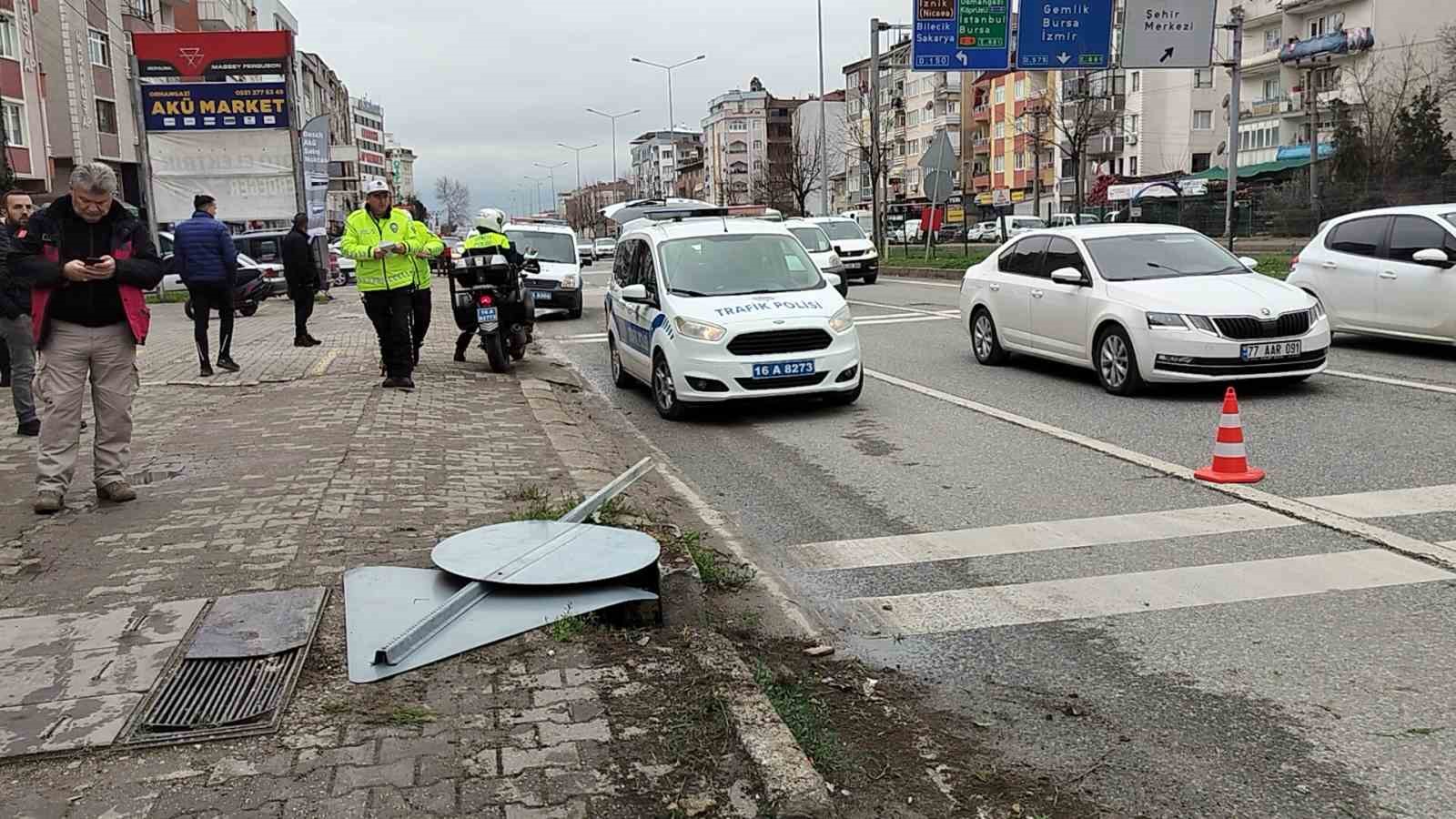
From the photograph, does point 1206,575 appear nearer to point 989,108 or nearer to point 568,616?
point 568,616

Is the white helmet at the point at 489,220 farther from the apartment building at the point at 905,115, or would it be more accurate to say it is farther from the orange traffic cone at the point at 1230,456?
the apartment building at the point at 905,115

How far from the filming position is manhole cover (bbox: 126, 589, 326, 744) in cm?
370

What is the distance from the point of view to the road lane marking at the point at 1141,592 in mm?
5125

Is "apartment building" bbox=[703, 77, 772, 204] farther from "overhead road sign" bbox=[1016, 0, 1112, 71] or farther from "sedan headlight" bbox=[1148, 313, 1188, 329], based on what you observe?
"sedan headlight" bbox=[1148, 313, 1188, 329]

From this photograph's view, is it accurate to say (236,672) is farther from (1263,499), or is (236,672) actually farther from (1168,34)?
(1168,34)

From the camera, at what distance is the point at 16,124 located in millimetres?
37844

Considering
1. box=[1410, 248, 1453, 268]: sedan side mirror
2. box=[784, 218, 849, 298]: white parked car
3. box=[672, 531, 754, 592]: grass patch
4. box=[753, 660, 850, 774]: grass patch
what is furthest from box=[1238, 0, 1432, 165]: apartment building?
box=[753, 660, 850, 774]: grass patch

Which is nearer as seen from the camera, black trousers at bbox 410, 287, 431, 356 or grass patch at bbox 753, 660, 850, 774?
grass patch at bbox 753, 660, 850, 774

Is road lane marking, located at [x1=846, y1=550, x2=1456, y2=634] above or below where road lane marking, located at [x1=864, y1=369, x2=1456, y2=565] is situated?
below

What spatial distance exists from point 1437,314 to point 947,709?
34.5 ft

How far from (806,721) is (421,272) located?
356 inches

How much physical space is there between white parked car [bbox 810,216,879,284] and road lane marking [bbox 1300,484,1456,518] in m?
23.4

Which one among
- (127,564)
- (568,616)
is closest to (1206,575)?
(568,616)

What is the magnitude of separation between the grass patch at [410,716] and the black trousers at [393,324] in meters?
8.07
